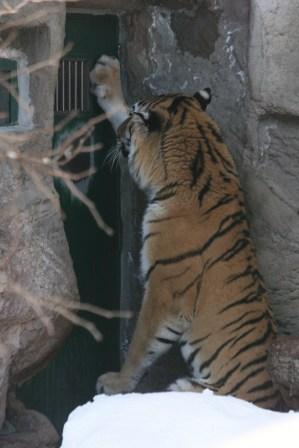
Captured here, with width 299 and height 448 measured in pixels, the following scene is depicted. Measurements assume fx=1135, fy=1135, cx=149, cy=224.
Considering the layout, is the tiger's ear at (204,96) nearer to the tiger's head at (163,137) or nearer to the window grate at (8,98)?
the tiger's head at (163,137)

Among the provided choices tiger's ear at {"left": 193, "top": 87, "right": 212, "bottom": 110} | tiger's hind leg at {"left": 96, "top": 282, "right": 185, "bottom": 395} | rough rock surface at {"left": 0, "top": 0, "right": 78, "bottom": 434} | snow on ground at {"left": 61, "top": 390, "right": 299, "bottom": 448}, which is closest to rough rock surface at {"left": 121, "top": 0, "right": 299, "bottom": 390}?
tiger's ear at {"left": 193, "top": 87, "right": 212, "bottom": 110}

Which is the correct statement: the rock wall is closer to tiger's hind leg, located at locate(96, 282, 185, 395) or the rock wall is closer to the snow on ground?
tiger's hind leg, located at locate(96, 282, 185, 395)

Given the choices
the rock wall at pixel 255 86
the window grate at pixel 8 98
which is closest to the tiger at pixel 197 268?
the rock wall at pixel 255 86

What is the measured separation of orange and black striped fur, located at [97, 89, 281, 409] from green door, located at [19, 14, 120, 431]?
0.39 m

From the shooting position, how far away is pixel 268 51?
16.8ft

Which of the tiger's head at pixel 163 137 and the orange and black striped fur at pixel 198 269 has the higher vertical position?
the tiger's head at pixel 163 137

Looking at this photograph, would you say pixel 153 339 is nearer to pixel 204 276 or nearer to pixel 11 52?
pixel 204 276

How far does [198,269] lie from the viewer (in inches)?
206

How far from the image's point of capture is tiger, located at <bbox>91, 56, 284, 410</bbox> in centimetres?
512

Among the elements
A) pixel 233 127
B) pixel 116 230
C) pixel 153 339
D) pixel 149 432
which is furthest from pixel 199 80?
pixel 149 432

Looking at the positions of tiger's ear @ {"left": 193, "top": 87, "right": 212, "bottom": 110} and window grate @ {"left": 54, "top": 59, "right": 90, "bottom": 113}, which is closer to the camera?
tiger's ear @ {"left": 193, "top": 87, "right": 212, "bottom": 110}

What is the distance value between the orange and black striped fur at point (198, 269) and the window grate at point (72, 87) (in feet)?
1.29

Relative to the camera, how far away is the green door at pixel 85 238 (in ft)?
18.4

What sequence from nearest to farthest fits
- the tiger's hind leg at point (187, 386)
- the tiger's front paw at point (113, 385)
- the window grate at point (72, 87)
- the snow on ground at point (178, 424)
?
the snow on ground at point (178, 424) → the tiger's hind leg at point (187, 386) → the tiger's front paw at point (113, 385) → the window grate at point (72, 87)
